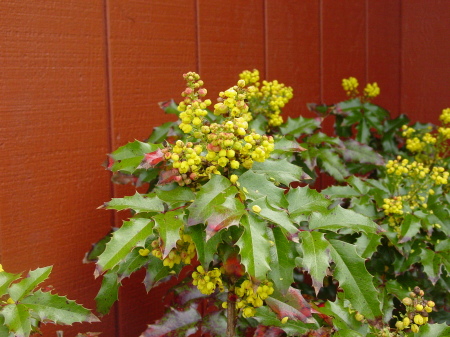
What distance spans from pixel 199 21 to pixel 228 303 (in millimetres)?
1068

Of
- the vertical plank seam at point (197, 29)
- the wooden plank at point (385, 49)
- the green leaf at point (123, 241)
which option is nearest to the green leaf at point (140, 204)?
the green leaf at point (123, 241)

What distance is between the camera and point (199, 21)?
1.91 m

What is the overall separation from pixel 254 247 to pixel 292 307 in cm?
26

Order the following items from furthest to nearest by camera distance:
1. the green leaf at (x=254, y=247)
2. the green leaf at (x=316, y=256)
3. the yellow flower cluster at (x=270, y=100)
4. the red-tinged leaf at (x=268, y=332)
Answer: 1. the yellow flower cluster at (x=270, y=100)
2. the red-tinged leaf at (x=268, y=332)
3. the green leaf at (x=316, y=256)
4. the green leaf at (x=254, y=247)

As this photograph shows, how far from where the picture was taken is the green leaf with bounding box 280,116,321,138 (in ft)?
5.81

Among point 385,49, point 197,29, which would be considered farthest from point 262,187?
point 385,49

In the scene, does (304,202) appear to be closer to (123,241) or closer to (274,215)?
(274,215)

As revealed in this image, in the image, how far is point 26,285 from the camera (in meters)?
1.12

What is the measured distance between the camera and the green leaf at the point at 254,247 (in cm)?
96

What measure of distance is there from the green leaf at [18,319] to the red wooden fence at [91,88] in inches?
Result: 14.9

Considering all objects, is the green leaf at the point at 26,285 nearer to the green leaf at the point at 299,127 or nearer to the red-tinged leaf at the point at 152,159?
the red-tinged leaf at the point at 152,159

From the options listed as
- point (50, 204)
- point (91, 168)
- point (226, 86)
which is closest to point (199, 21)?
point (226, 86)

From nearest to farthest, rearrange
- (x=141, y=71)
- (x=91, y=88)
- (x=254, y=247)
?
(x=254, y=247) < (x=91, y=88) < (x=141, y=71)

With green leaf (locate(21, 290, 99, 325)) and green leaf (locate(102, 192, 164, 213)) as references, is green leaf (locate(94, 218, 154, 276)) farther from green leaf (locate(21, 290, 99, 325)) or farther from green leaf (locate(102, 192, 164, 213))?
green leaf (locate(21, 290, 99, 325))
